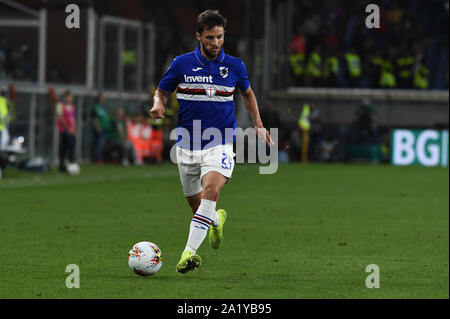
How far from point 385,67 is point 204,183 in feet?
86.9

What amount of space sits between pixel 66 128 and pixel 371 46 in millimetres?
15406

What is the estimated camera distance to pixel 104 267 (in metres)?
8.81

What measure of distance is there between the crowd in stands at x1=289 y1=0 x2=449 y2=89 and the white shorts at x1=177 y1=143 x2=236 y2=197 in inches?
996

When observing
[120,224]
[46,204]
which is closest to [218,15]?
[120,224]

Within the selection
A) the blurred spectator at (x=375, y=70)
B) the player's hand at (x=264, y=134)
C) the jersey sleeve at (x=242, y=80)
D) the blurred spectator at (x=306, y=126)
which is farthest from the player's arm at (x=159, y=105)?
the blurred spectator at (x=375, y=70)

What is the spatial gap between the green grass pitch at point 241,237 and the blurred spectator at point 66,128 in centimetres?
112

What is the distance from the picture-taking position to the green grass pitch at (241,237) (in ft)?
25.6

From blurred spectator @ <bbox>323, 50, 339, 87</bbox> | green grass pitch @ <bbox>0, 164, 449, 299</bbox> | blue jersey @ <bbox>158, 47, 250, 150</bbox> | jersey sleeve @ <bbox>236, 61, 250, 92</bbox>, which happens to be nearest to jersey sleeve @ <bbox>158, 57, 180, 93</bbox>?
blue jersey @ <bbox>158, 47, 250, 150</bbox>

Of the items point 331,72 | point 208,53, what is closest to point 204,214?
point 208,53

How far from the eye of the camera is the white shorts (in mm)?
8750

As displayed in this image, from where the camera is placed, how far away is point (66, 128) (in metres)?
22.6

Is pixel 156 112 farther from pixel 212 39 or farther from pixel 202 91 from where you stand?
pixel 212 39

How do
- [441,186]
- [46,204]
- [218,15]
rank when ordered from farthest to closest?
1. [441,186]
2. [46,204]
3. [218,15]

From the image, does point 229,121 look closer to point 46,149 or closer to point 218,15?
point 218,15
